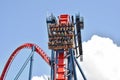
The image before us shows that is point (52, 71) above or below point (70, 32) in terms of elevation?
below

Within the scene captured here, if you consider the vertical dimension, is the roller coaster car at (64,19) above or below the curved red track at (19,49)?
above

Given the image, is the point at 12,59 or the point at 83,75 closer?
the point at 83,75

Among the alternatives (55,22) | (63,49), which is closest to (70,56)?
(63,49)

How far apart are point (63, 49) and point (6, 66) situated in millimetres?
8235

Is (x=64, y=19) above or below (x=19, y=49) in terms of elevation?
above

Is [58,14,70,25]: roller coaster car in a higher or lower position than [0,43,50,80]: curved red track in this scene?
higher

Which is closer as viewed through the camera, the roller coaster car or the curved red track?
the curved red track

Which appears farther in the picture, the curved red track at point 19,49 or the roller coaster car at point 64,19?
the roller coaster car at point 64,19

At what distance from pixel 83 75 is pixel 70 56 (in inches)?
116

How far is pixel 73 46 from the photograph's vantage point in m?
51.9

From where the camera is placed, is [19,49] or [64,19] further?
[19,49]

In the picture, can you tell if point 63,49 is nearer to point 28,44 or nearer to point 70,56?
point 70,56

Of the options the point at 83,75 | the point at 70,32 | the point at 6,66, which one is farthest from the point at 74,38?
the point at 6,66

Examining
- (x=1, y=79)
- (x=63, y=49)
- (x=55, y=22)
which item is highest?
(x=55, y=22)
